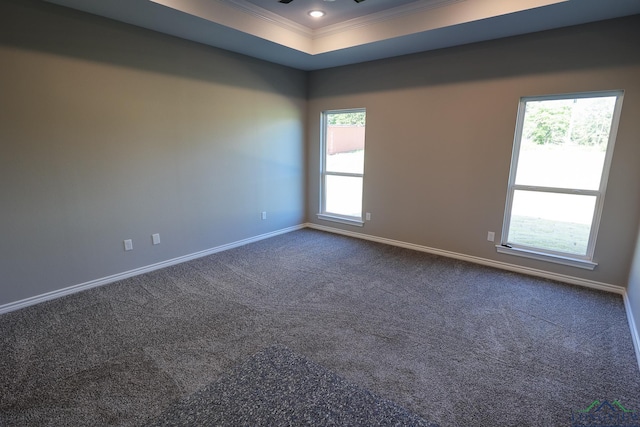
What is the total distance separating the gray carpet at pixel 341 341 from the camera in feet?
5.73

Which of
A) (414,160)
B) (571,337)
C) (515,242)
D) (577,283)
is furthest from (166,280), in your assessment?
(577,283)

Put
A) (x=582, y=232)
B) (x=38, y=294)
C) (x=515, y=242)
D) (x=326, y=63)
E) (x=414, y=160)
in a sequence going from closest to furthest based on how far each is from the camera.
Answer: (x=38, y=294) → (x=582, y=232) → (x=515, y=242) → (x=414, y=160) → (x=326, y=63)

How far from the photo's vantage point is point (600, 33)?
291cm

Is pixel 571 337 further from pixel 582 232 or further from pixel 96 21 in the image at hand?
pixel 96 21

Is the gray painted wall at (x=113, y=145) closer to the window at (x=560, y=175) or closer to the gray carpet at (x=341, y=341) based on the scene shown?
the gray carpet at (x=341, y=341)

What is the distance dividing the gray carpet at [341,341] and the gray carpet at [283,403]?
79mm

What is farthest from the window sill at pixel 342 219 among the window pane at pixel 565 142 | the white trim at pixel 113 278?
the window pane at pixel 565 142

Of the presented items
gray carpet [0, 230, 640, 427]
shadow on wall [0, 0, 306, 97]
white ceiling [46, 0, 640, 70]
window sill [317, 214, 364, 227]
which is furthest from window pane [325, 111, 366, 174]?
gray carpet [0, 230, 640, 427]

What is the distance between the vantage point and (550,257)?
11.2ft

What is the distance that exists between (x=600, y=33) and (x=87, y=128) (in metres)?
4.99

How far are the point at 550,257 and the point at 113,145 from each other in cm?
485

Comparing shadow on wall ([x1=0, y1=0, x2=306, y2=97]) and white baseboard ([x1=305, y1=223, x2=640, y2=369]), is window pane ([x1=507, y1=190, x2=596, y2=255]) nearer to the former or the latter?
white baseboard ([x1=305, y1=223, x2=640, y2=369])

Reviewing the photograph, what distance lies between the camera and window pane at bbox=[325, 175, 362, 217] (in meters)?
5.01

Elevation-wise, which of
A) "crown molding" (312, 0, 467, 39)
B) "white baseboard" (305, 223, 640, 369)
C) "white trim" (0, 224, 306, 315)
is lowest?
"white trim" (0, 224, 306, 315)
